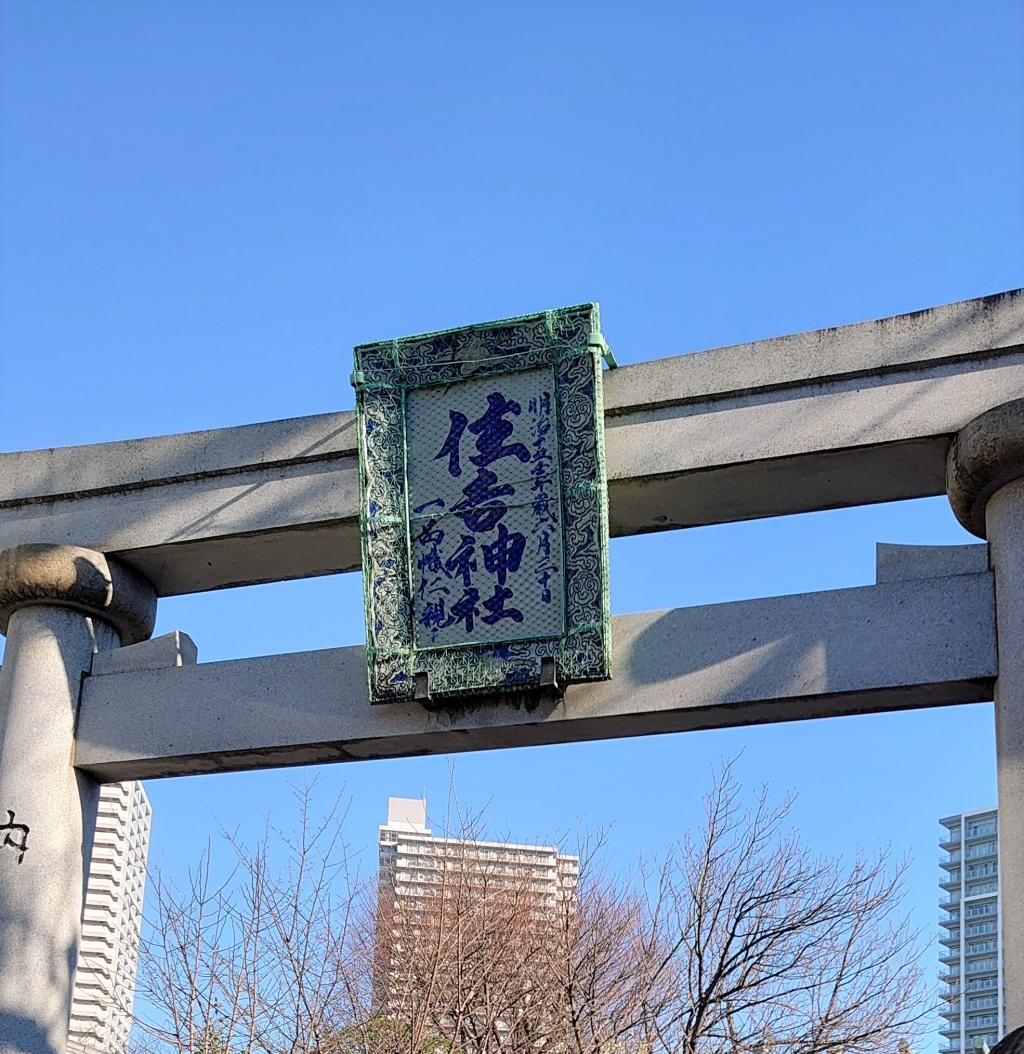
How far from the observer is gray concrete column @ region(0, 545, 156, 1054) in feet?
22.9

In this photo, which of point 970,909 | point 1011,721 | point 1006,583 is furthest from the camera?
point 970,909

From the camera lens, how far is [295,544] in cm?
761

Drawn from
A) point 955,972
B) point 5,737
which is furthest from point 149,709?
point 955,972

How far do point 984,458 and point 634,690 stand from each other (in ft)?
5.45

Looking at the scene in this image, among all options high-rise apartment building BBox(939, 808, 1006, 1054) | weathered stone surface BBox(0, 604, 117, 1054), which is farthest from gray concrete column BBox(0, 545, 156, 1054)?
high-rise apartment building BBox(939, 808, 1006, 1054)

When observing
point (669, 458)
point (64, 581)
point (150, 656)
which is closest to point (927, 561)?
point (669, 458)

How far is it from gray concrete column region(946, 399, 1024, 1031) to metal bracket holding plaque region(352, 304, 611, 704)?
1488 millimetres

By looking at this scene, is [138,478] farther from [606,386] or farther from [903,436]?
[903,436]

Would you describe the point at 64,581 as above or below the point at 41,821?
above

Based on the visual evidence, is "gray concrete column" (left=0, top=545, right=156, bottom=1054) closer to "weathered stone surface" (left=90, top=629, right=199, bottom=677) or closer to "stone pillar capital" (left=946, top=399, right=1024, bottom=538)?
"weathered stone surface" (left=90, top=629, right=199, bottom=677)

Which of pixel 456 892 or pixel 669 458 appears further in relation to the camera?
pixel 456 892

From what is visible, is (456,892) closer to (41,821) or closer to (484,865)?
(484,865)

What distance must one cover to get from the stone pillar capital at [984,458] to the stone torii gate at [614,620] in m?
0.01

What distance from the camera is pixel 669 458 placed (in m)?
6.97
